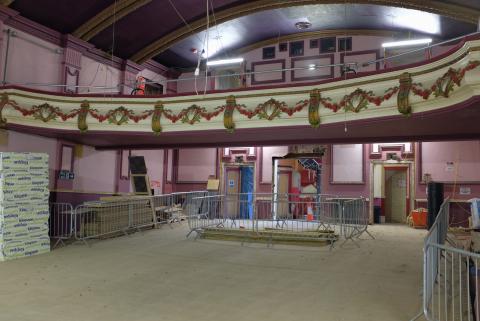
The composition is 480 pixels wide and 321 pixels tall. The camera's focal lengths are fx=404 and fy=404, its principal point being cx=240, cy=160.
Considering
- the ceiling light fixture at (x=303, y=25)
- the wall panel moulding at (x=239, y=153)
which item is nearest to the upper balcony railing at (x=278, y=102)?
the ceiling light fixture at (x=303, y=25)

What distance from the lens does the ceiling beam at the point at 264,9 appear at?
10.8 metres

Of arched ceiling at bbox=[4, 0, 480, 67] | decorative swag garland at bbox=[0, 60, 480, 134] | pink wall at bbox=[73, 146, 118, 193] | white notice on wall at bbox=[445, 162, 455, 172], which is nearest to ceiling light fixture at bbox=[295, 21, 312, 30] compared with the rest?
arched ceiling at bbox=[4, 0, 480, 67]

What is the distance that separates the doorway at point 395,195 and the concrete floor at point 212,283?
5884 mm

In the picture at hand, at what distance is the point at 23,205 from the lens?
7902 millimetres

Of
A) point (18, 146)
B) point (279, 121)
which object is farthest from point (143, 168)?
point (279, 121)

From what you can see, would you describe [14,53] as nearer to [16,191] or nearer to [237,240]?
[16,191]

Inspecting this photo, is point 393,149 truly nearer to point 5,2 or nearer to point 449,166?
point 449,166

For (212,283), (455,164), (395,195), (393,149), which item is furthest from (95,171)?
(455,164)

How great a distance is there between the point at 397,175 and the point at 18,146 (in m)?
12.3

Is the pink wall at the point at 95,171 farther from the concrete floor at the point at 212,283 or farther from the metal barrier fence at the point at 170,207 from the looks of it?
the concrete floor at the point at 212,283

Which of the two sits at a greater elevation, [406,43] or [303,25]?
[303,25]

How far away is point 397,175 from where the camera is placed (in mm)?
14820

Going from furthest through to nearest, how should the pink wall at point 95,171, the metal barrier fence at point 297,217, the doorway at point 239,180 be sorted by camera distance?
the doorway at point 239,180 → the pink wall at point 95,171 → the metal barrier fence at point 297,217

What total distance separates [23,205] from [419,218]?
36.8 ft
